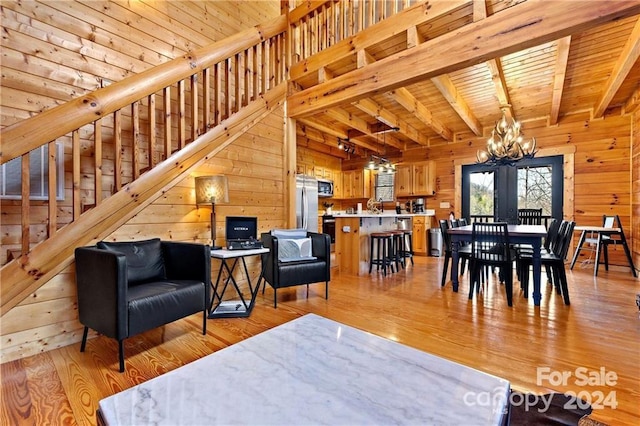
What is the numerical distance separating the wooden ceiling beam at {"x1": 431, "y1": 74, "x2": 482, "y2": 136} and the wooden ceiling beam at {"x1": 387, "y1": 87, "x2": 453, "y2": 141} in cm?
49

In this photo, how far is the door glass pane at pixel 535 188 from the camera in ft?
18.7

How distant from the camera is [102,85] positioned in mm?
2607

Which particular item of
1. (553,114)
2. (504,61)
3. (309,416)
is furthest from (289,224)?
(553,114)

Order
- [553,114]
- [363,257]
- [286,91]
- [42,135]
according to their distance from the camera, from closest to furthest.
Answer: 1. [42,135]
2. [286,91]
3. [363,257]
4. [553,114]

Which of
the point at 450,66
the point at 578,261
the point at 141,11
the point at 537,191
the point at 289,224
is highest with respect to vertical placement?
the point at 141,11

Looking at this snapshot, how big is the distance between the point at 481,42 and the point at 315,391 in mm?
2870

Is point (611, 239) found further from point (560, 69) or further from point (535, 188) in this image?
point (560, 69)

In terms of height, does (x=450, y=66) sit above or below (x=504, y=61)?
below

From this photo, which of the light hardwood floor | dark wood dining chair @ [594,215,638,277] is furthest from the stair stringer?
dark wood dining chair @ [594,215,638,277]

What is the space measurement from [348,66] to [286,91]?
93 cm

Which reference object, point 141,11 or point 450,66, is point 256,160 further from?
point 450,66

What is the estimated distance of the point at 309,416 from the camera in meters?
0.87

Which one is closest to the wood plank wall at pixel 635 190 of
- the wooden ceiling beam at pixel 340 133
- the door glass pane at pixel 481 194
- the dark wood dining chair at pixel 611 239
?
the dark wood dining chair at pixel 611 239

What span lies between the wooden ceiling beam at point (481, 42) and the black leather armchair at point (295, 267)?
1.76m
